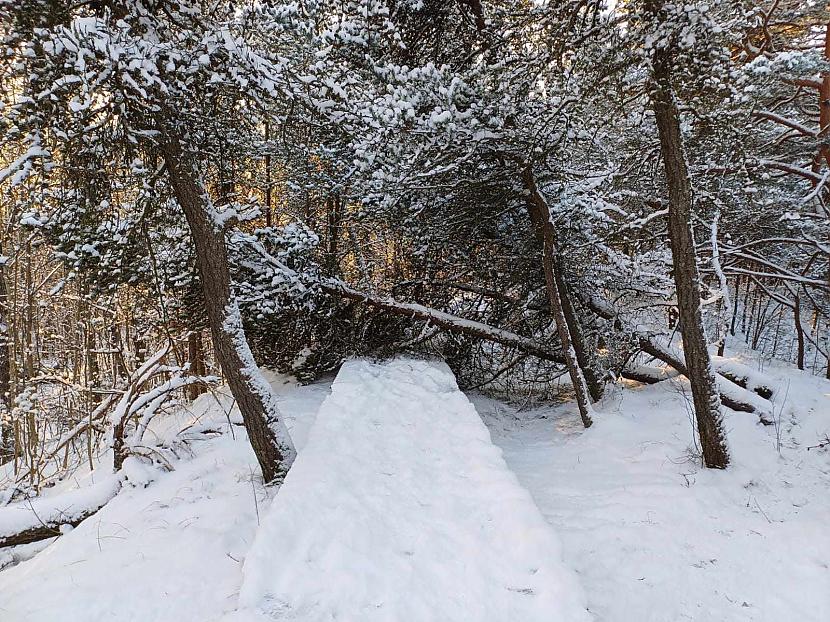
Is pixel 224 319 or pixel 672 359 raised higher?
pixel 224 319

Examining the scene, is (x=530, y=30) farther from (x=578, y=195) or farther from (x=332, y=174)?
(x=332, y=174)

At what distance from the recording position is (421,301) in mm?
10531

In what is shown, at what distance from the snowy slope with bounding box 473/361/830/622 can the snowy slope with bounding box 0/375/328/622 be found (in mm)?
2784

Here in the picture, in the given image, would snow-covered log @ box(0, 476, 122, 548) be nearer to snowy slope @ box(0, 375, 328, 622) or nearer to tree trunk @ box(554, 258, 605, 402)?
snowy slope @ box(0, 375, 328, 622)

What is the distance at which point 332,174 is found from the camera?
9992 mm

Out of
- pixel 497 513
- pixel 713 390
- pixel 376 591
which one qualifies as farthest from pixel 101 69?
pixel 713 390

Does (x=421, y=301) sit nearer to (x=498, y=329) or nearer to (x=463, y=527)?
(x=498, y=329)

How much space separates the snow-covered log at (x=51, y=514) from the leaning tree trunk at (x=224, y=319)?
2.28m

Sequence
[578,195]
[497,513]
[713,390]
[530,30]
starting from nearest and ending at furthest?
1. [497,513]
2. [713,390]
3. [530,30]
4. [578,195]

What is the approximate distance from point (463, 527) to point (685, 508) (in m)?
2.88

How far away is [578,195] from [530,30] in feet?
9.07

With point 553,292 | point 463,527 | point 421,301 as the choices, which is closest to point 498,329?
point 553,292

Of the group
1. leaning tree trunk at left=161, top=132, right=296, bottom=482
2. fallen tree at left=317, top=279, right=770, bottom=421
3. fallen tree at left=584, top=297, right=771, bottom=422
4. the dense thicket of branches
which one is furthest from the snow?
fallen tree at left=584, top=297, right=771, bottom=422

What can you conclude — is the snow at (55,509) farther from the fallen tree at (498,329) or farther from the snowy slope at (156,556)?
the fallen tree at (498,329)
